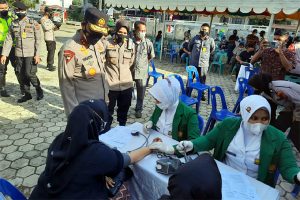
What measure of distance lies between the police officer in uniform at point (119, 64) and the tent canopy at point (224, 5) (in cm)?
487

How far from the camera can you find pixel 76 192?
4.59 ft

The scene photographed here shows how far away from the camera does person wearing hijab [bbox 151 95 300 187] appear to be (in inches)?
76.9

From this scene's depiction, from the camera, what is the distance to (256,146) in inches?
78.9

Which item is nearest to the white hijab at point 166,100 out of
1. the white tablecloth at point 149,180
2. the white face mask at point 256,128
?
the white tablecloth at point 149,180

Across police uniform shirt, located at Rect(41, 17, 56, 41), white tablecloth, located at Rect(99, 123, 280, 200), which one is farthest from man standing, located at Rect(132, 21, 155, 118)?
police uniform shirt, located at Rect(41, 17, 56, 41)

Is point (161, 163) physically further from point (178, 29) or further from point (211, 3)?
point (178, 29)

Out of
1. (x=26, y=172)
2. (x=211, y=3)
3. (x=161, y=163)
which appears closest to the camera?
(x=161, y=163)

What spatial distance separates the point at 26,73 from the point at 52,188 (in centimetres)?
388

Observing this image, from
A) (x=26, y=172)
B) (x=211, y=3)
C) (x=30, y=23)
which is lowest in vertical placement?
(x=26, y=172)

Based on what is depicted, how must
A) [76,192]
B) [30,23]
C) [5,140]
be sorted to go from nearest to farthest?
[76,192] → [5,140] → [30,23]

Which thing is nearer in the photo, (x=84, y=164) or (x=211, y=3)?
(x=84, y=164)

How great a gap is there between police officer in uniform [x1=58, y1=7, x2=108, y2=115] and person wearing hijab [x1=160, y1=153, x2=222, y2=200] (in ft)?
6.01

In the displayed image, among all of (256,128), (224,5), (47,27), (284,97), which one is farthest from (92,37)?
(224,5)

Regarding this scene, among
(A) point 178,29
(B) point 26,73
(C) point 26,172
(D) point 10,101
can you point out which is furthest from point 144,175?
(A) point 178,29
